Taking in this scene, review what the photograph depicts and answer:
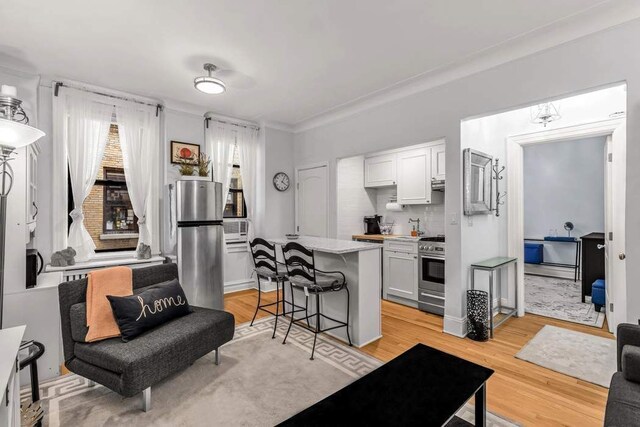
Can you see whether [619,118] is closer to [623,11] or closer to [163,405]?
[623,11]

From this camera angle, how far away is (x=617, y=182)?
3.09 m

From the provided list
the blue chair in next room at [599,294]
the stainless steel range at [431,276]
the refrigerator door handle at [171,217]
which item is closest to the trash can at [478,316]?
the stainless steel range at [431,276]

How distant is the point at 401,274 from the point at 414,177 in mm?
1454

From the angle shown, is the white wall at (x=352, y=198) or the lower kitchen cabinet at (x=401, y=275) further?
the white wall at (x=352, y=198)

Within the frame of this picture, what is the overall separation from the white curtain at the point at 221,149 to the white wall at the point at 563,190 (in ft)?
17.7

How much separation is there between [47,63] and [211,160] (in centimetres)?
203

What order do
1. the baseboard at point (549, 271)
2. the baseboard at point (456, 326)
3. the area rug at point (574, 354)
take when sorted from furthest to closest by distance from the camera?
1. the baseboard at point (549, 271)
2. the baseboard at point (456, 326)
3. the area rug at point (574, 354)

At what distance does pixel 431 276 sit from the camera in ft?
13.0

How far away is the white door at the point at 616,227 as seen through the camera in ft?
9.85

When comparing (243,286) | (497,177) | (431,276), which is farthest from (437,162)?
(243,286)

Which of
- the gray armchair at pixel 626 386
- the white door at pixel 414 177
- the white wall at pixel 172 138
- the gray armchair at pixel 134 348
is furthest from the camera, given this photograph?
the white door at pixel 414 177

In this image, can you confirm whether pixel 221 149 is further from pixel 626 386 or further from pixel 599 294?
pixel 599 294

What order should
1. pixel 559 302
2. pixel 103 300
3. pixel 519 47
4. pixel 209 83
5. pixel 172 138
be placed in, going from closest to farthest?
1. pixel 103 300
2. pixel 519 47
3. pixel 209 83
4. pixel 172 138
5. pixel 559 302

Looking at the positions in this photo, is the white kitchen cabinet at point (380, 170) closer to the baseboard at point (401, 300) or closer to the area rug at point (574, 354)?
the baseboard at point (401, 300)
